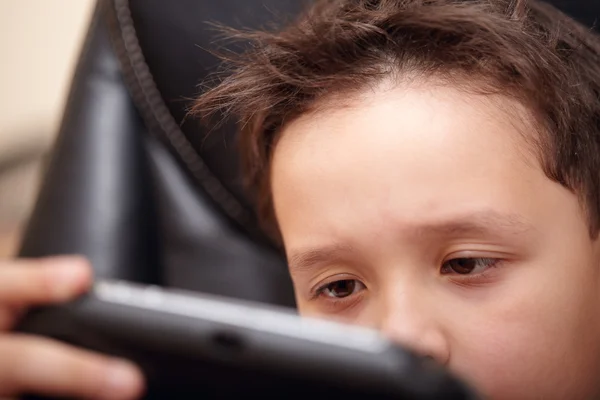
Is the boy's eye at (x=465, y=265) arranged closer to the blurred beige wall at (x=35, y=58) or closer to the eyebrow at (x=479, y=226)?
the eyebrow at (x=479, y=226)

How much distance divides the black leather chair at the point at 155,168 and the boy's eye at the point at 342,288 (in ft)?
0.74

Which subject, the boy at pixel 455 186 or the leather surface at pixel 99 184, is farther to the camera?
the leather surface at pixel 99 184

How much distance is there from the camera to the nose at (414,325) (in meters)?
0.69

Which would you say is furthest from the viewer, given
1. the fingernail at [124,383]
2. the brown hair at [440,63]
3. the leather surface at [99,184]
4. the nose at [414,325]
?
the leather surface at [99,184]

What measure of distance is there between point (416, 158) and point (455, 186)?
0.15ft

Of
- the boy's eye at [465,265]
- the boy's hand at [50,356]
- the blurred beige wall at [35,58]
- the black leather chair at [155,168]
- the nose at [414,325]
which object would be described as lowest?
the boy's hand at [50,356]

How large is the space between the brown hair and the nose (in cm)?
20

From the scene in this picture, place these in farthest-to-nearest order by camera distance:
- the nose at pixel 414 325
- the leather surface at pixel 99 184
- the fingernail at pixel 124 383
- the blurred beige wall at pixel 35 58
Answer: the blurred beige wall at pixel 35 58 < the leather surface at pixel 99 184 < the nose at pixel 414 325 < the fingernail at pixel 124 383

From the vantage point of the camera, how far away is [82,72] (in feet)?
3.47

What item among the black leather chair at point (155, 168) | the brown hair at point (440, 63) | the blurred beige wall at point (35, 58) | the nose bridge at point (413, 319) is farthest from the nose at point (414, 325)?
the blurred beige wall at point (35, 58)

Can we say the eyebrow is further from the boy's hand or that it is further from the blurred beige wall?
the blurred beige wall

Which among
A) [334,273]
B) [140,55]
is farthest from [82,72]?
[334,273]

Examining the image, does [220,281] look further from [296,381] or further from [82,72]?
[296,381]

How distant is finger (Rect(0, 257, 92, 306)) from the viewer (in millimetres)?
561
